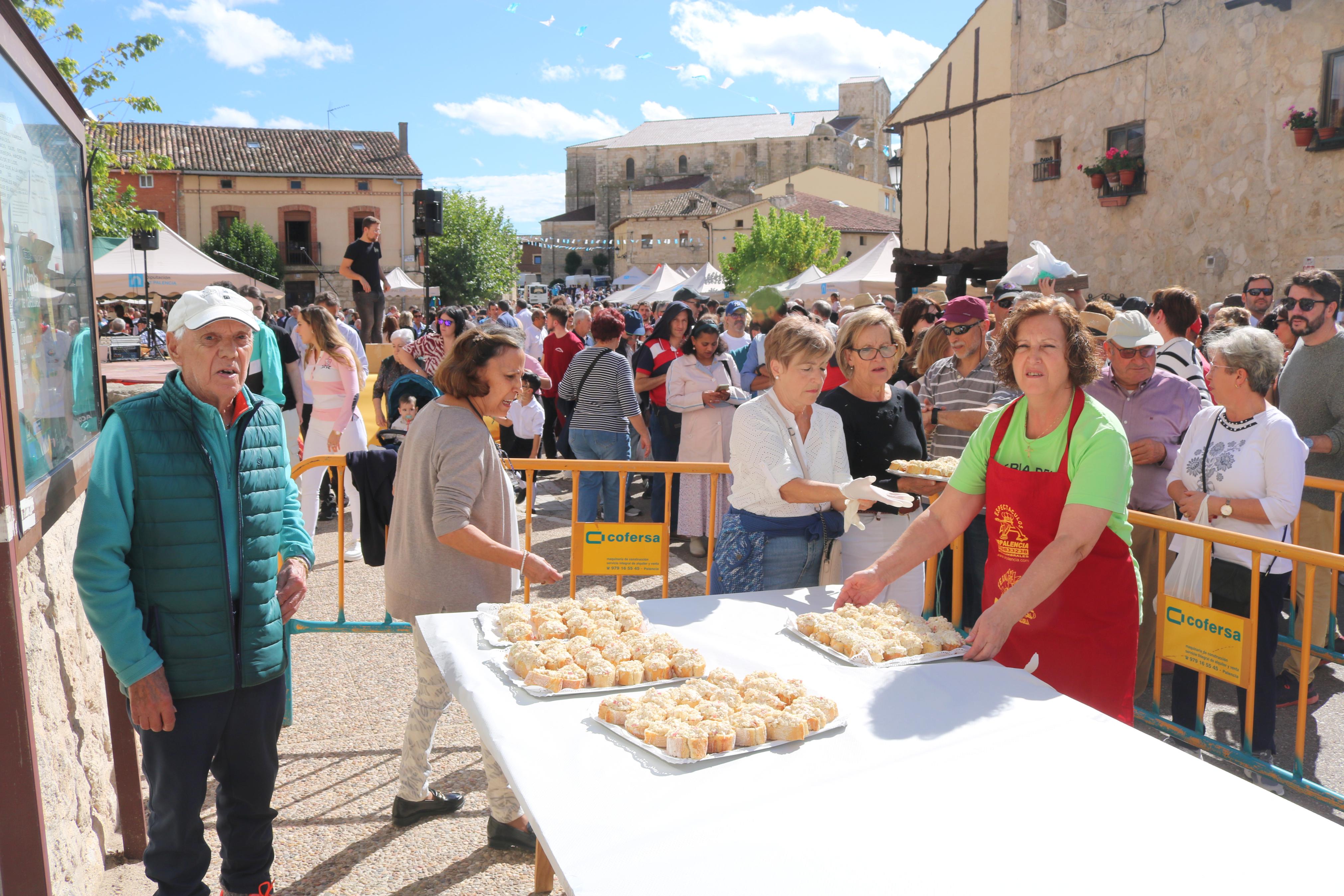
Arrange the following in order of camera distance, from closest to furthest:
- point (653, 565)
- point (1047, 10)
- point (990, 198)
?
1. point (653, 565)
2. point (1047, 10)
3. point (990, 198)

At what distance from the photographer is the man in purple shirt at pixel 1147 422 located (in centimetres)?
479

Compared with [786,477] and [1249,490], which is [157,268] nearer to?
[786,477]

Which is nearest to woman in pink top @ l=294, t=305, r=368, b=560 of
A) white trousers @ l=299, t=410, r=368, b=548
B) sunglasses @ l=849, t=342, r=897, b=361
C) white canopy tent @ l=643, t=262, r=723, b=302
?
white trousers @ l=299, t=410, r=368, b=548

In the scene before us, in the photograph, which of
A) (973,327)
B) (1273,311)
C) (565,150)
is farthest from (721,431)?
(565,150)

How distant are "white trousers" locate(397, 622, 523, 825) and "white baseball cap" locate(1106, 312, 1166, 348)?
359 cm

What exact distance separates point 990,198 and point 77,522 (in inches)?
715

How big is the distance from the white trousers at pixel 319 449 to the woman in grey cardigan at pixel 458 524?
3.61 m

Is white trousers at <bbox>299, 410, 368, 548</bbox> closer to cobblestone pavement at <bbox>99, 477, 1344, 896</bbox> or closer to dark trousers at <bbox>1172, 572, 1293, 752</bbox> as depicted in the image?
cobblestone pavement at <bbox>99, 477, 1344, 896</bbox>

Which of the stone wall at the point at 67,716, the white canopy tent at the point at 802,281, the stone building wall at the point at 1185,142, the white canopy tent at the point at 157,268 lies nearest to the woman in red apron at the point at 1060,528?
the stone wall at the point at 67,716

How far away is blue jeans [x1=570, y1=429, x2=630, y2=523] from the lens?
7.55m

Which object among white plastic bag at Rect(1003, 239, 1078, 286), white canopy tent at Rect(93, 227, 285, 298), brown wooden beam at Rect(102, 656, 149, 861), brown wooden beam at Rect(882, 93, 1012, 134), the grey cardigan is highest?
brown wooden beam at Rect(882, 93, 1012, 134)

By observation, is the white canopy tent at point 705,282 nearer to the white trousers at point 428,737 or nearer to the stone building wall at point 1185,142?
the stone building wall at point 1185,142

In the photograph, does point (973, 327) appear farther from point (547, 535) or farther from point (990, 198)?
point (990, 198)

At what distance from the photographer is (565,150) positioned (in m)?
98.6
